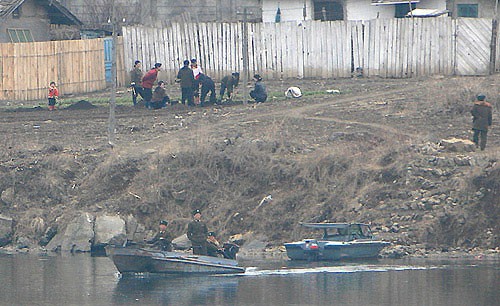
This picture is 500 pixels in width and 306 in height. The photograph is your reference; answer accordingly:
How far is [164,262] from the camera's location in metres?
23.3

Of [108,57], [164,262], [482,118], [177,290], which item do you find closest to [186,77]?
[108,57]

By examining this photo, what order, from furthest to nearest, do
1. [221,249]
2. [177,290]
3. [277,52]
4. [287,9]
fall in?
[287,9], [277,52], [221,249], [177,290]

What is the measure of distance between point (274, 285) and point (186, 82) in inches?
500

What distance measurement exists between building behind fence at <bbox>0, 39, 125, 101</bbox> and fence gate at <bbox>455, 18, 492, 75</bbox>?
12.1 metres

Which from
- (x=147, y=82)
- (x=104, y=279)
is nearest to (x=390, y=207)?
(x=104, y=279)

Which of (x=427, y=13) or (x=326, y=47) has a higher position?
(x=427, y=13)

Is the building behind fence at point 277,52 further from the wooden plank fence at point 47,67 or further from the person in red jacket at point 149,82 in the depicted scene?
the person in red jacket at point 149,82

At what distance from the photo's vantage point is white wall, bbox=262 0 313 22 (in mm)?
44562

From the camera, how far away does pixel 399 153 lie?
27922mm

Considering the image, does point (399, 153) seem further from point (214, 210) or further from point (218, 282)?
point (218, 282)

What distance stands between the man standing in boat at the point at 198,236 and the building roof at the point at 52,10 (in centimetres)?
1876

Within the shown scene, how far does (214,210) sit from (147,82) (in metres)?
7.29

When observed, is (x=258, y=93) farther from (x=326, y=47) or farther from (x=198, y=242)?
(x=198, y=242)

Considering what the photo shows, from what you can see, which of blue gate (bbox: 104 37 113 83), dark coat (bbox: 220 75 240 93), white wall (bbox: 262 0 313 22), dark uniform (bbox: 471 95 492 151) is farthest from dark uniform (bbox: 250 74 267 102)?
white wall (bbox: 262 0 313 22)
